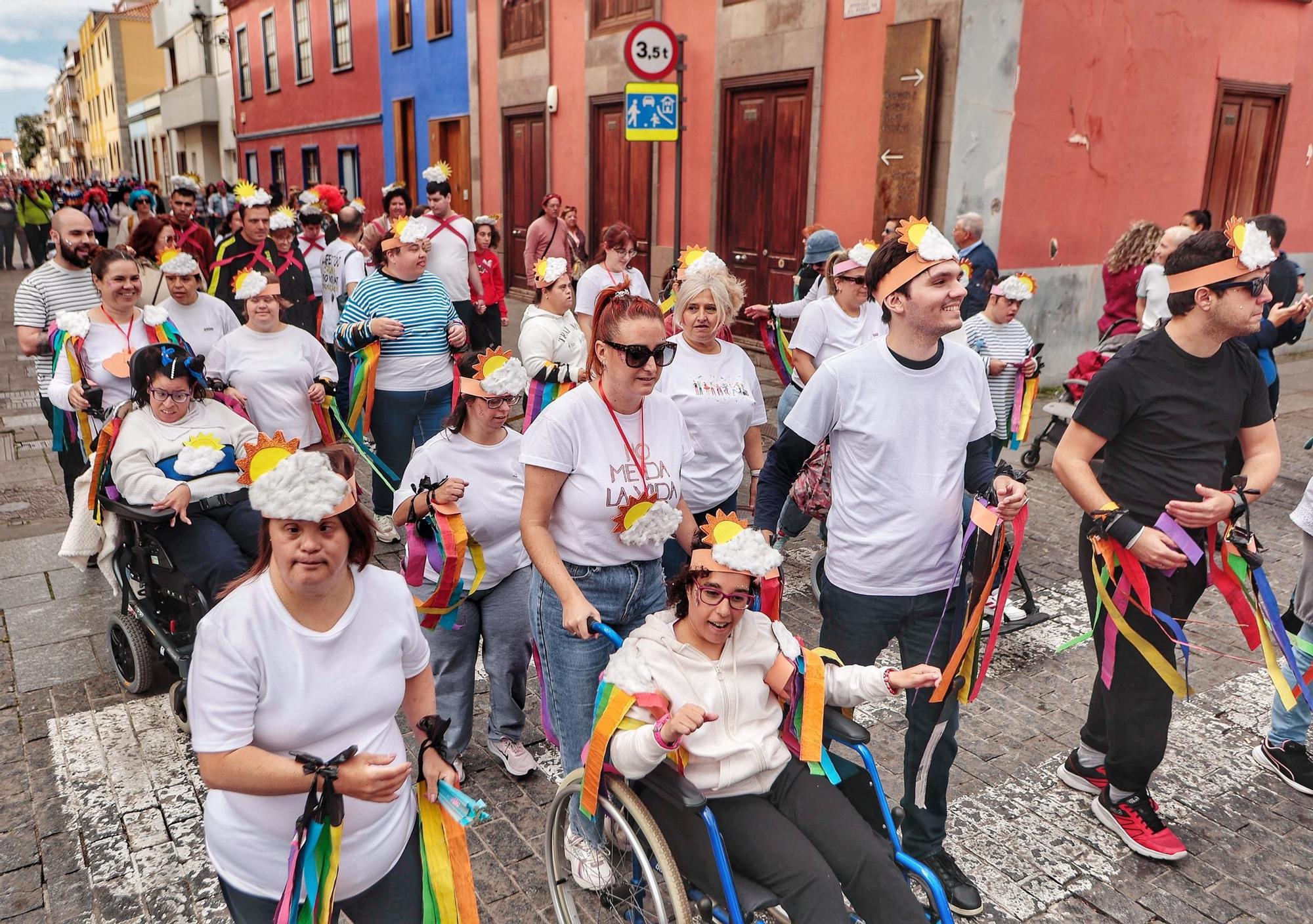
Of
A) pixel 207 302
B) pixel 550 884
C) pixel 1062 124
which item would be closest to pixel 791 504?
pixel 550 884

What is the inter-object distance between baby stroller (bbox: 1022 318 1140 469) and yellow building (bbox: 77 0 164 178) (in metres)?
55.3

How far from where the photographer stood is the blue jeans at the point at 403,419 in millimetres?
5832

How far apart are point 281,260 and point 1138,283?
711 centimetres

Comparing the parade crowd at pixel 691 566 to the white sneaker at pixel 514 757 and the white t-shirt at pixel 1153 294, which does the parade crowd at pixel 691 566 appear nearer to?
the white sneaker at pixel 514 757

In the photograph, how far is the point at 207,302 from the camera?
5.88 meters

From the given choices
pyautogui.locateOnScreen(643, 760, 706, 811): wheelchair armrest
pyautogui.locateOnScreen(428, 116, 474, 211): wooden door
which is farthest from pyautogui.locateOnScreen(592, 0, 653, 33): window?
pyautogui.locateOnScreen(643, 760, 706, 811): wheelchair armrest

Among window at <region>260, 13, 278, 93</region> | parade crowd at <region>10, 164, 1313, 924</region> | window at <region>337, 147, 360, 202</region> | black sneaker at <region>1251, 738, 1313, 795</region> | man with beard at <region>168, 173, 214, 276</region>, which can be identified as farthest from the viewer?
window at <region>260, 13, 278, 93</region>

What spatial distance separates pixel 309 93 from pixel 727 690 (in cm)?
2702

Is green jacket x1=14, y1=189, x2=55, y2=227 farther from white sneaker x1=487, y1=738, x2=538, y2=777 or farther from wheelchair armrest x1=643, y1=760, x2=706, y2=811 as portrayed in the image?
wheelchair armrest x1=643, y1=760, x2=706, y2=811

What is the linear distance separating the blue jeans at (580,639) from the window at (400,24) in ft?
64.9

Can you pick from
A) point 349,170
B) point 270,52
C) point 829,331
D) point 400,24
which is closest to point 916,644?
point 829,331

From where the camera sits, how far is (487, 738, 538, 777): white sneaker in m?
3.94

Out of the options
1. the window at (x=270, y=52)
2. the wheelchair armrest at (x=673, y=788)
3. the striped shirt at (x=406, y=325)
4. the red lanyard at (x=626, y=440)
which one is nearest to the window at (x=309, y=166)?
the window at (x=270, y=52)

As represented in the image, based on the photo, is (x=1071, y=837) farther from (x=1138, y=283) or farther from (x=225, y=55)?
(x=225, y=55)
